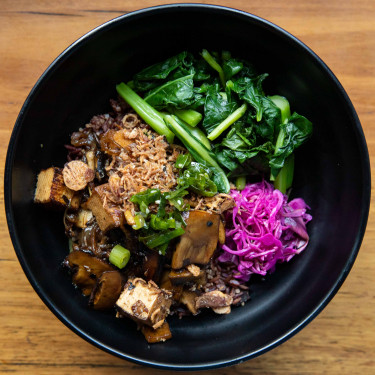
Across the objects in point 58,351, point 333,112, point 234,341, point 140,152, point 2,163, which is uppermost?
point 333,112

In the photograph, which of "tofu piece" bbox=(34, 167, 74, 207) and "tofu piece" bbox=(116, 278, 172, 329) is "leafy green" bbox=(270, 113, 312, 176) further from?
"tofu piece" bbox=(34, 167, 74, 207)

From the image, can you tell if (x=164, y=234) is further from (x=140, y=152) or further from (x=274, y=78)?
(x=274, y=78)

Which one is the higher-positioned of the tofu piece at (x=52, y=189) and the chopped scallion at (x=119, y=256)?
the tofu piece at (x=52, y=189)

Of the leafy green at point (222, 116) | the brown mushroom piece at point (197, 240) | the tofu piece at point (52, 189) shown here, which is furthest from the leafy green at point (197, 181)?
the tofu piece at point (52, 189)

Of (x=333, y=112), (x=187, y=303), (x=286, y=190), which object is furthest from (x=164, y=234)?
(x=333, y=112)

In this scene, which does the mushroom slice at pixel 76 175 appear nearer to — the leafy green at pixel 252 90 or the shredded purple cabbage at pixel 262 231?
the shredded purple cabbage at pixel 262 231

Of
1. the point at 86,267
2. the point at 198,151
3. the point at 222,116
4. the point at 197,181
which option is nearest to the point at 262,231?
the point at 197,181
